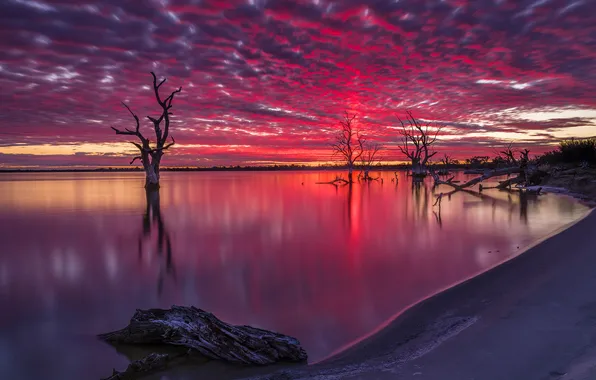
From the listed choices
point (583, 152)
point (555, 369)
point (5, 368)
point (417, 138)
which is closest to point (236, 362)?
point (5, 368)

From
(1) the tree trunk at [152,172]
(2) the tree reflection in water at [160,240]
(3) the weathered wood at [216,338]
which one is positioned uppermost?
(1) the tree trunk at [152,172]

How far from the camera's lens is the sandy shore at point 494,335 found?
3.03 m

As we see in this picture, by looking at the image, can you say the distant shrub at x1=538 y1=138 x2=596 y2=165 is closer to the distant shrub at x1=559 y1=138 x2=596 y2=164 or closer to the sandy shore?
the distant shrub at x1=559 y1=138 x2=596 y2=164

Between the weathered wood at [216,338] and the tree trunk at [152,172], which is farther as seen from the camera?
the tree trunk at [152,172]

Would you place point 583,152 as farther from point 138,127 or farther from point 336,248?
point 138,127

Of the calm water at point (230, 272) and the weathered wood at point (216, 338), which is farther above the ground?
the weathered wood at point (216, 338)

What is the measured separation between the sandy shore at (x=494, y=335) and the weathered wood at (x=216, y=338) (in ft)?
1.12

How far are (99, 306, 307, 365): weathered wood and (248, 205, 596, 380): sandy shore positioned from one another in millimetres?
340

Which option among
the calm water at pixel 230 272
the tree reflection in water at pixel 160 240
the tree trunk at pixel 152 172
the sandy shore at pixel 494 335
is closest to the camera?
the sandy shore at pixel 494 335

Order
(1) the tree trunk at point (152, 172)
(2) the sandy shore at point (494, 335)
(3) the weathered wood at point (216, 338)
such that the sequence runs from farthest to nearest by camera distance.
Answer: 1. (1) the tree trunk at point (152, 172)
2. (3) the weathered wood at point (216, 338)
3. (2) the sandy shore at point (494, 335)

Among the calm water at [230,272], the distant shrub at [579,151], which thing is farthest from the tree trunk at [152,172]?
the distant shrub at [579,151]

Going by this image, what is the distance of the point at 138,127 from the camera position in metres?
30.8

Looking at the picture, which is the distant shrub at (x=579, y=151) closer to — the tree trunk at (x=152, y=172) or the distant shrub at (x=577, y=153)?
the distant shrub at (x=577, y=153)

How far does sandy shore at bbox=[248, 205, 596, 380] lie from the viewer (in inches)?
119
